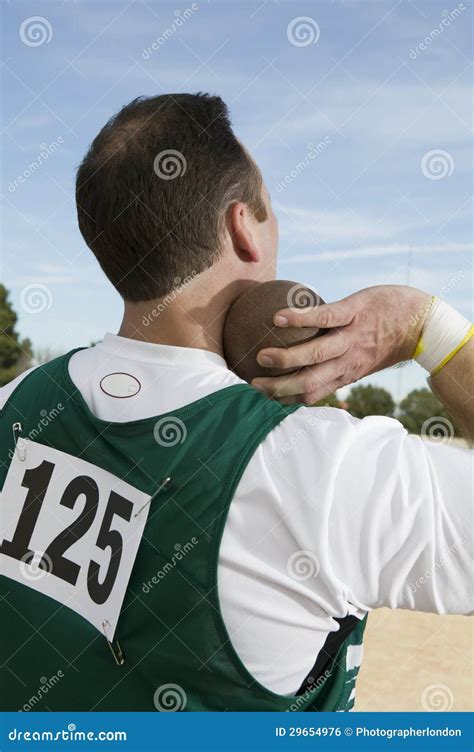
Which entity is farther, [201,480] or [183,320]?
[183,320]

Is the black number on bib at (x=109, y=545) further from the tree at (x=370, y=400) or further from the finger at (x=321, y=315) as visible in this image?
the tree at (x=370, y=400)

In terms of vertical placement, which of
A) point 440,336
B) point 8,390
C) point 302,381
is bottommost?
point 8,390

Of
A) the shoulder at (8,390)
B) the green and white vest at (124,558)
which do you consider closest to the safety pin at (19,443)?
the green and white vest at (124,558)

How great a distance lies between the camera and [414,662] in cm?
1052

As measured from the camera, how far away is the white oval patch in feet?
6.39

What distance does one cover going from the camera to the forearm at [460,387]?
2.16m

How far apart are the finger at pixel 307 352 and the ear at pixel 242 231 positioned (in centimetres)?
24

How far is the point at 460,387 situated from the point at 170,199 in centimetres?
87

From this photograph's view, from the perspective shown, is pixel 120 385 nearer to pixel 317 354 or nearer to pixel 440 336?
pixel 317 354

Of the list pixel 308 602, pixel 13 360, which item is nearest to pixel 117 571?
pixel 308 602

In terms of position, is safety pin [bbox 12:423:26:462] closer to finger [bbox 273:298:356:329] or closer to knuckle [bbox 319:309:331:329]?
finger [bbox 273:298:356:329]

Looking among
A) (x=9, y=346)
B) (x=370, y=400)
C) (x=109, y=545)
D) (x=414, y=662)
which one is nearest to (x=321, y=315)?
(x=109, y=545)

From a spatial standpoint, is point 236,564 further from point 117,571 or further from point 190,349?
point 190,349

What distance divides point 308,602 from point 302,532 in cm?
17
